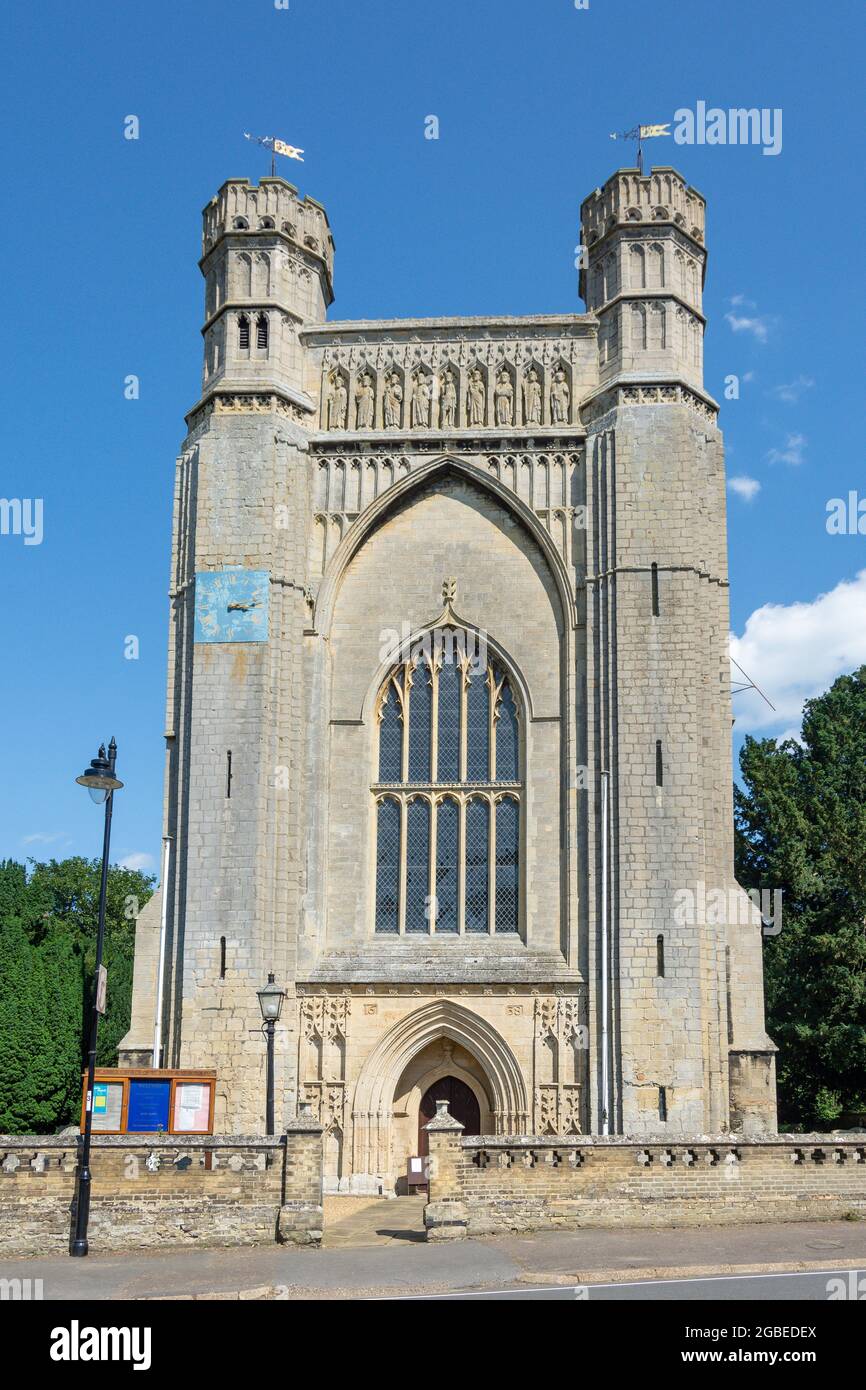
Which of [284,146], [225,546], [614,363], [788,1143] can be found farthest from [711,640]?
[284,146]

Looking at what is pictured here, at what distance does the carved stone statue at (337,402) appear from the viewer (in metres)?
28.3

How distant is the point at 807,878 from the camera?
114 feet

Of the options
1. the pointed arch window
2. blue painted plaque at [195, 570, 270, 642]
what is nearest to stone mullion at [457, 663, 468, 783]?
the pointed arch window

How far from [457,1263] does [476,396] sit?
17.5m

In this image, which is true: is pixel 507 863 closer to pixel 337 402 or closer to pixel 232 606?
pixel 232 606

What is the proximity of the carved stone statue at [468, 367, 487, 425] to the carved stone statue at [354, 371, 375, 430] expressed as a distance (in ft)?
6.25

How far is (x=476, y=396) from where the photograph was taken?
28.2 m

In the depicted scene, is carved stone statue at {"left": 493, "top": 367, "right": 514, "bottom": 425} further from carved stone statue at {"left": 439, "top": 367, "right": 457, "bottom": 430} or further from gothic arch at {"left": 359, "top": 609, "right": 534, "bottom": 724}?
gothic arch at {"left": 359, "top": 609, "right": 534, "bottom": 724}

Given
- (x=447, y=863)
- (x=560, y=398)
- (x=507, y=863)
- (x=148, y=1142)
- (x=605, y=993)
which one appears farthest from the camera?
(x=560, y=398)

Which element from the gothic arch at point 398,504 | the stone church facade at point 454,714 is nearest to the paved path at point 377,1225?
the stone church facade at point 454,714

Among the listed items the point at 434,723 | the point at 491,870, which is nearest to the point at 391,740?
the point at 434,723

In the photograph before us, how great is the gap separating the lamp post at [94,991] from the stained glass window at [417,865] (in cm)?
911
